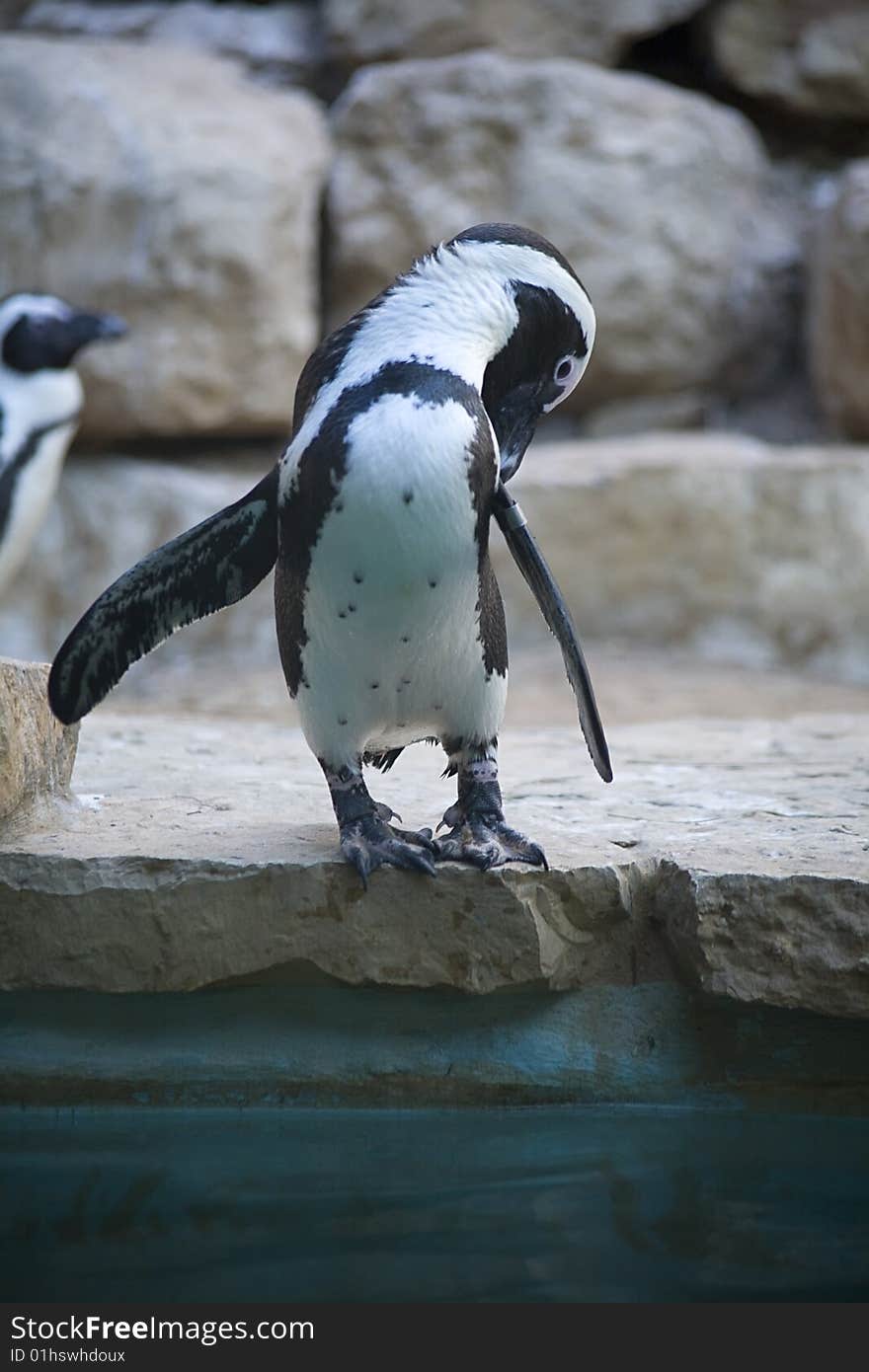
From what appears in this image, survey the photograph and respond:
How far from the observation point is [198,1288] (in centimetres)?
157

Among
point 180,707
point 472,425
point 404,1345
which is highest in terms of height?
point 180,707

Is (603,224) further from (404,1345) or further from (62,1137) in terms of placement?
(404,1345)

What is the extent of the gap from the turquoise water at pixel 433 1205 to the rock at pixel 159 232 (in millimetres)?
3993

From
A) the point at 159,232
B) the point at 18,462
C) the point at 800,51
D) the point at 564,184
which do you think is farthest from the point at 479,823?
the point at 800,51

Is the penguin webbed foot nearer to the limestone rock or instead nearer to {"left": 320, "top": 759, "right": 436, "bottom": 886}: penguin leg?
{"left": 320, "top": 759, "right": 436, "bottom": 886}: penguin leg

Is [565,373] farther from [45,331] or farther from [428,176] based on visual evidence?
[428,176]

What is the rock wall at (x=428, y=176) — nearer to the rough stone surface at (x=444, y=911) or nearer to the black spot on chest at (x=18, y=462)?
the black spot on chest at (x=18, y=462)

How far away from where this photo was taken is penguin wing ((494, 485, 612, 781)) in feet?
6.92

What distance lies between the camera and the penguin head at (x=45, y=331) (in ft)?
17.5

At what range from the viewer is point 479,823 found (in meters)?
2.16

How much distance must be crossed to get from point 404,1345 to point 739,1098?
2.56 feet

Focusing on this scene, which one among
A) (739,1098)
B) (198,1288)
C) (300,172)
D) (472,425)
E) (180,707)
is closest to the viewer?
(198,1288)

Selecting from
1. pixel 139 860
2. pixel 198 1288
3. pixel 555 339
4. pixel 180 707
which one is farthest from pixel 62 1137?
pixel 180 707

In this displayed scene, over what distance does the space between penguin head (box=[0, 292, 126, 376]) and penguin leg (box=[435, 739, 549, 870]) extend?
11.8ft
